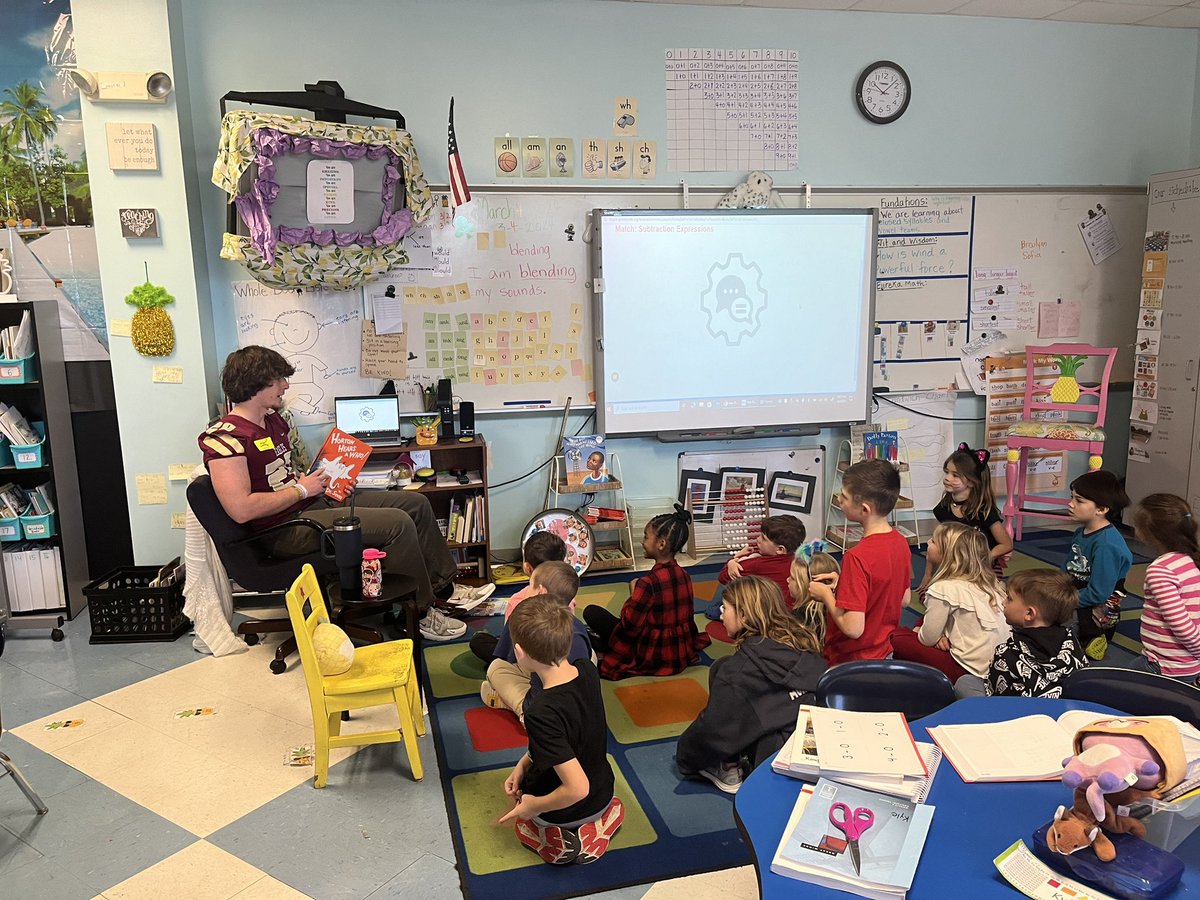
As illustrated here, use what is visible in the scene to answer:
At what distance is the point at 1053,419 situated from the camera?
5520 mm

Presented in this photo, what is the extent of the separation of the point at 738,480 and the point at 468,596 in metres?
1.80

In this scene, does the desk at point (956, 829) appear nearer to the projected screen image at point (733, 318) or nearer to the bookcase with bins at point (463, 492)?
the bookcase with bins at point (463, 492)

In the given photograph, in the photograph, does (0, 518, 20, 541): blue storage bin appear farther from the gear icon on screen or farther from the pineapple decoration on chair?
the gear icon on screen

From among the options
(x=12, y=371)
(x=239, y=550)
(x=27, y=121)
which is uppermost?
(x=27, y=121)

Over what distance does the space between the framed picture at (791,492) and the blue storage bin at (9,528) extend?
3.97m

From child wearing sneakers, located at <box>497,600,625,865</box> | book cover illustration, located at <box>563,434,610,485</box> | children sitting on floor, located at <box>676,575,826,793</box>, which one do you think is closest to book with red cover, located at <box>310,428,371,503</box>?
book cover illustration, located at <box>563,434,610,485</box>

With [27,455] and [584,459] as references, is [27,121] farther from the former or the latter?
[584,459]

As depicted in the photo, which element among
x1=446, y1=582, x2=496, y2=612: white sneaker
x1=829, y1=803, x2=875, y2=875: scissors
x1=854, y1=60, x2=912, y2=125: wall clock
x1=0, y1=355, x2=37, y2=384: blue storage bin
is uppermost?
x1=854, y1=60, x2=912, y2=125: wall clock

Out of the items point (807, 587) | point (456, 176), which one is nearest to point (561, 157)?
point (456, 176)

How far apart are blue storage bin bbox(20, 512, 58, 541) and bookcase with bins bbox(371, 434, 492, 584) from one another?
153cm

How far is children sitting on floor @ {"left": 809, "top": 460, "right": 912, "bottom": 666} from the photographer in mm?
2842

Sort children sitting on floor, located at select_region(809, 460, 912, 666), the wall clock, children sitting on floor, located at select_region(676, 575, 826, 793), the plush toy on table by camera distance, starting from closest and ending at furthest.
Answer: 1. the plush toy on table
2. children sitting on floor, located at select_region(676, 575, 826, 793)
3. children sitting on floor, located at select_region(809, 460, 912, 666)
4. the wall clock

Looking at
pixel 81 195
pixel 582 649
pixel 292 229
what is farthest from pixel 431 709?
pixel 81 195

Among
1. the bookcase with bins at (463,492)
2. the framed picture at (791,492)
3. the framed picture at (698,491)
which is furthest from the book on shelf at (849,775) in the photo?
the framed picture at (791,492)
